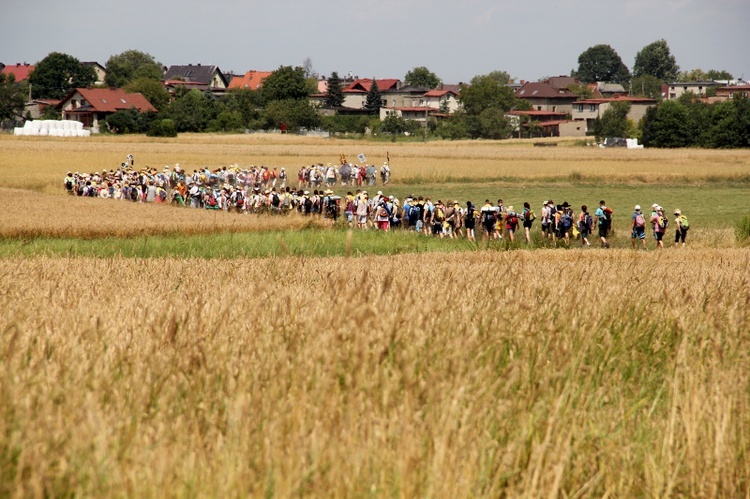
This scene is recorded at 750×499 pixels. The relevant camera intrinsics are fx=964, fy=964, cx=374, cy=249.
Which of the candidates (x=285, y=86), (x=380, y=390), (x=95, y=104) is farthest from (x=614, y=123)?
(x=380, y=390)

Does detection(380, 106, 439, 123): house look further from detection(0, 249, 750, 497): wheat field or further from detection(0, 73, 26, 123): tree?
detection(0, 249, 750, 497): wheat field

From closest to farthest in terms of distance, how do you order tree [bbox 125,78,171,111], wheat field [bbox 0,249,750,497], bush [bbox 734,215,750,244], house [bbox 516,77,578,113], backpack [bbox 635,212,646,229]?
wheat field [bbox 0,249,750,497] → bush [bbox 734,215,750,244] → backpack [bbox 635,212,646,229] → tree [bbox 125,78,171,111] → house [bbox 516,77,578,113]

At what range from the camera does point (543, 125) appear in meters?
145

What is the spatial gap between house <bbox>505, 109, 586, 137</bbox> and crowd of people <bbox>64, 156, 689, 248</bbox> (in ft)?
272

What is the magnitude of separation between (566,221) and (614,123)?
A: 9518 centimetres

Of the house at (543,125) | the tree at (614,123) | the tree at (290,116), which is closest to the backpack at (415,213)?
the tree at (290,116)

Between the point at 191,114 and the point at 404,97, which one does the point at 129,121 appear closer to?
the point at 191,114

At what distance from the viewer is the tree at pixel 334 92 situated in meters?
150

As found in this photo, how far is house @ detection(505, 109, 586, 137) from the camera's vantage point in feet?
450

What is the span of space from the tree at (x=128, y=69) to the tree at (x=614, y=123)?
7254 centimetres

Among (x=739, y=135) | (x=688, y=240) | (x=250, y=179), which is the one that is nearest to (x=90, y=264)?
(x=688, y=240)

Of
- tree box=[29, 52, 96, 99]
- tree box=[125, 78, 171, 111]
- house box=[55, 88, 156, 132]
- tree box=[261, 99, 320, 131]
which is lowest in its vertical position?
tree box=[261, 99, 320, 131]

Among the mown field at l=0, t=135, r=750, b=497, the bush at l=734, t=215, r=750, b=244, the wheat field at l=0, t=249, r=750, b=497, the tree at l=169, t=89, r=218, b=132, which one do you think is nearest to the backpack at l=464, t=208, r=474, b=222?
the bush at l=734, t=215, r=750, b=244

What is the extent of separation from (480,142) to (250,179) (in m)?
67.2
